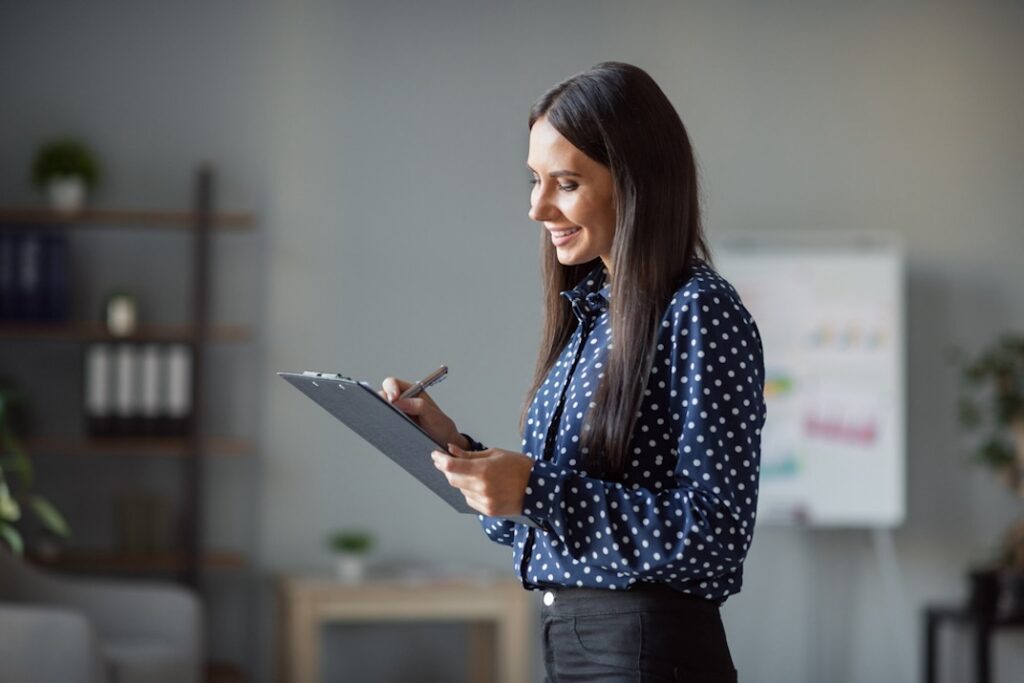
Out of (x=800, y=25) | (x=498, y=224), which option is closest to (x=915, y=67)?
(x=800, y=25)

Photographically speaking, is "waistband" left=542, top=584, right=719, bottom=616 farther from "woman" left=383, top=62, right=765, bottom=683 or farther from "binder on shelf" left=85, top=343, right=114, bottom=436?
"binder on shelf" left=85, top=343, right=114, bottom=436

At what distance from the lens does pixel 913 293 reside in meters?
5.26

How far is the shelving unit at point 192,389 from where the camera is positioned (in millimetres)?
4633

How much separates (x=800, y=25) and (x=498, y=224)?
4.62ft

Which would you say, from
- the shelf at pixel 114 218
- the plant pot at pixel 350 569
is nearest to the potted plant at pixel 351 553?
the plant pot at pixel 350 569

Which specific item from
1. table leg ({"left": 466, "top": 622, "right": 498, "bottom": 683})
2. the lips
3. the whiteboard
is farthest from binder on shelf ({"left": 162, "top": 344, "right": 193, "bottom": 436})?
the lips

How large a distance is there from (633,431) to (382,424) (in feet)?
0.92

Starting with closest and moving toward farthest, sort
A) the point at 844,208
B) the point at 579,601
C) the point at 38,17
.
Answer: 1. the point at 579,601
2. the point at 38,17
3. the point at 844,208

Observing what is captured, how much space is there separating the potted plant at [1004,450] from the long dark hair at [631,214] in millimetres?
3672

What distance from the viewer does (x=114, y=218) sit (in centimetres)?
472

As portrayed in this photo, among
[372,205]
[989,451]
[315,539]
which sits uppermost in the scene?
[372,205]

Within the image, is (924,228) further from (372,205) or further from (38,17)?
(38,17)

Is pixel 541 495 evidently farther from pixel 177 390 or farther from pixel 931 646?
pixel 931 646

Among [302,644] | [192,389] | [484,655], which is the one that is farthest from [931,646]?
[192,389]
